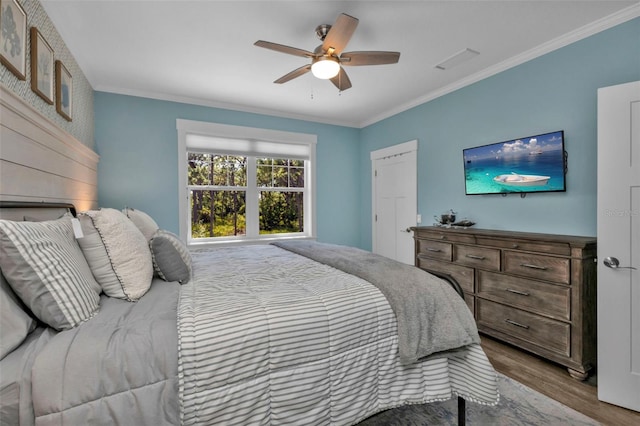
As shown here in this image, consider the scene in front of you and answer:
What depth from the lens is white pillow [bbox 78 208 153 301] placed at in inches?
54.0

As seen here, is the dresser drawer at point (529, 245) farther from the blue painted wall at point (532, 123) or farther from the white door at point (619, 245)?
the blue painted wall at point (532, 123)

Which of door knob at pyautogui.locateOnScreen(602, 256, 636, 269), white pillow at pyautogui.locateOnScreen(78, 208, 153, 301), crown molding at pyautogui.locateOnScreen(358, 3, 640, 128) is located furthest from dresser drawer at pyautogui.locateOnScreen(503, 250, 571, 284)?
white pillow at pyautogui.locateOnScreen(78, 208, 153, 301)

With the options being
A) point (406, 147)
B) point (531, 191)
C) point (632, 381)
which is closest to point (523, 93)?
point (531, 191)

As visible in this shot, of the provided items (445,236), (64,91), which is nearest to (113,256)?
(64,91)

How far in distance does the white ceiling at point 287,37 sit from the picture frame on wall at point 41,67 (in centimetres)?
31

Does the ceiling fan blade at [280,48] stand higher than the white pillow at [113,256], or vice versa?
the ceiling fan blade at [280,48]

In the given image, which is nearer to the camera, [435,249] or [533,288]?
[533,288]

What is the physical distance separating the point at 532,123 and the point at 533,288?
4.93 ft

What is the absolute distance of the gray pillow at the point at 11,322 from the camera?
90 centimetres

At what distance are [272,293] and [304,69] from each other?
1815 millimetres

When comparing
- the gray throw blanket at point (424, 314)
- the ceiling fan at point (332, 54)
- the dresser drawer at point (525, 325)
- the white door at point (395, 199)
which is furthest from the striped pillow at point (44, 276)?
the white door at point (395, 199)

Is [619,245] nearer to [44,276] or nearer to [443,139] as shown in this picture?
[443,139]

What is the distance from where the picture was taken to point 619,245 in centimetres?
188

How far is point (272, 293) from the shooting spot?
1.40 metres
